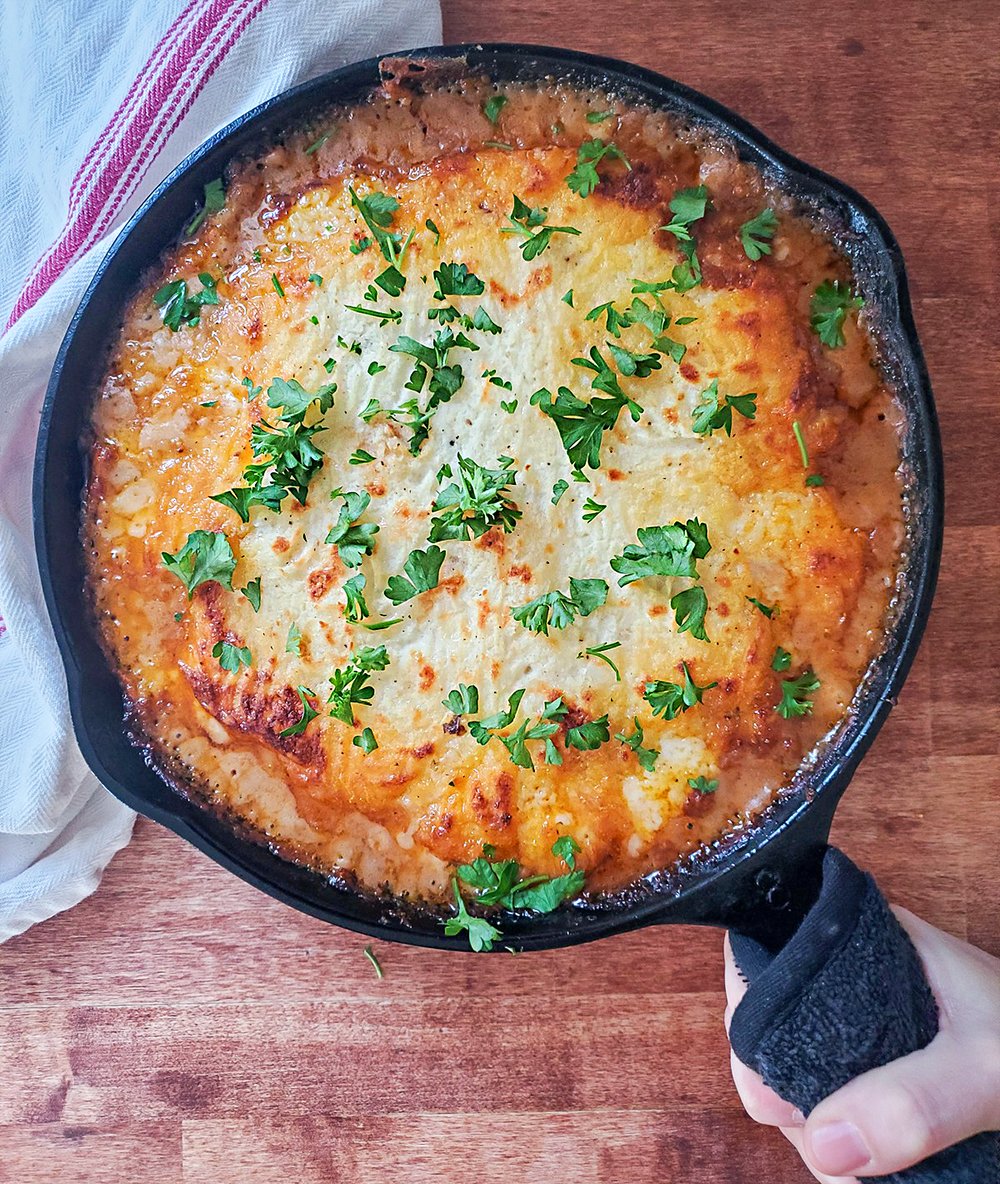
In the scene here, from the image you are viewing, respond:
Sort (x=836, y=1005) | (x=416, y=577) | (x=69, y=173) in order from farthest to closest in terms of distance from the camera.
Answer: (x=69, y=173), (x=416, y=577), (x=836, y=1005)

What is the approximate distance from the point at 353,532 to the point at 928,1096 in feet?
4.35

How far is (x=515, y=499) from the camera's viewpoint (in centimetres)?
183

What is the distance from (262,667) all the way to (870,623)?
1.04 m

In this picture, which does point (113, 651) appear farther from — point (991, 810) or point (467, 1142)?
point (991, 810)

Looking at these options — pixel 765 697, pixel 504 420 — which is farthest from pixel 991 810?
pixel 504 420

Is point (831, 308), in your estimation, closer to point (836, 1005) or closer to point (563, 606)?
point (563, 606)

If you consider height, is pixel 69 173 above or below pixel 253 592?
above

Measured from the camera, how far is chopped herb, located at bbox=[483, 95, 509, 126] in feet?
6.07

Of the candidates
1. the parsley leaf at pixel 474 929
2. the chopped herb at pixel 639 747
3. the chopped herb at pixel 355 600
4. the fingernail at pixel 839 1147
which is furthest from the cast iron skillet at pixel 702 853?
the chopped herb at pixel 355 600

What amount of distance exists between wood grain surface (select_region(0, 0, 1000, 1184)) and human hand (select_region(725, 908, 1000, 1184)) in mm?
242

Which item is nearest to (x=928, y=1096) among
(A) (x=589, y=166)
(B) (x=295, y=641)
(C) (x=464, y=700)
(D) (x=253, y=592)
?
(C) (x=464, y=700)

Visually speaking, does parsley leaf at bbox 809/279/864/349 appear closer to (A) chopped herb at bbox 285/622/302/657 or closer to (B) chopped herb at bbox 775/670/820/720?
(B) chopped herb at bbox 775/670/820/720

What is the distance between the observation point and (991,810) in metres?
2.16

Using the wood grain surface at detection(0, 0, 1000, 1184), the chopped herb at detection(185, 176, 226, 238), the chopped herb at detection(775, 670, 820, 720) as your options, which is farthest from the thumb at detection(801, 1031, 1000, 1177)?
the chopped herb at detection(185, 176, 226, 238)
